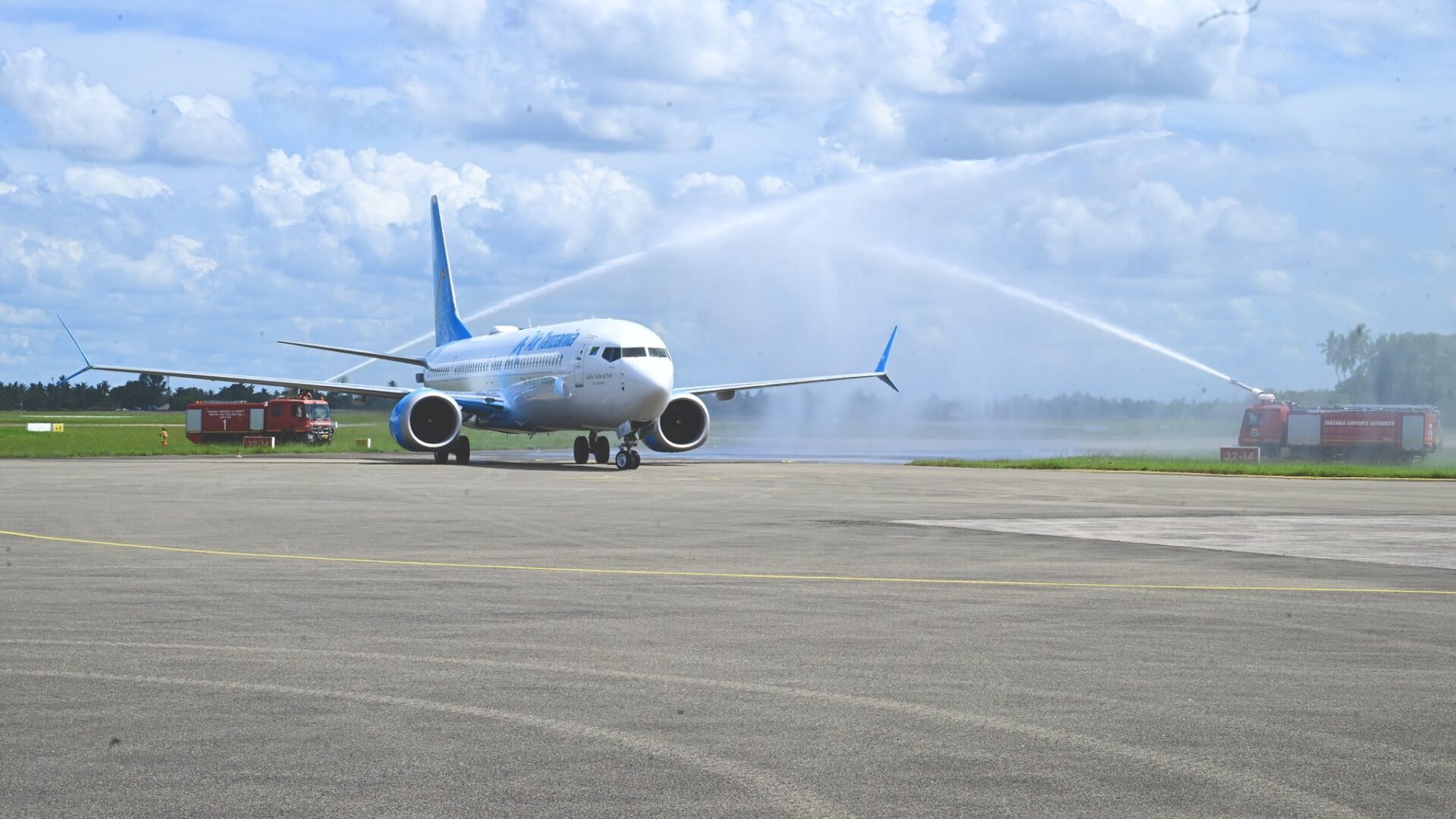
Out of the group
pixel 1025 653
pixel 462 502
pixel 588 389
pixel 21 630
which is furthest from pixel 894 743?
pixel 588 389

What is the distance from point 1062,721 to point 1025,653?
2.49m

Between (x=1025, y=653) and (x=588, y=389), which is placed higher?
(x=588, y=389)

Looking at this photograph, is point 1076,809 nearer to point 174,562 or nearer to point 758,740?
point 758,740

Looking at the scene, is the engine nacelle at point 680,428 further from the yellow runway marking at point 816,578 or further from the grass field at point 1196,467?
the yellow runway marking at point 816,578

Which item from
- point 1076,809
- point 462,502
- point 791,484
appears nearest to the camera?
point 1076,809

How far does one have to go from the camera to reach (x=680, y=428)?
51375mm

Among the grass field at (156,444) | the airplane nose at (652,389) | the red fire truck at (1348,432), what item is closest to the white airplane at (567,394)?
the airplane nose at (652,389)

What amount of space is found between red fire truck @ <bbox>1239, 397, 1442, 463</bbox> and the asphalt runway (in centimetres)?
4501

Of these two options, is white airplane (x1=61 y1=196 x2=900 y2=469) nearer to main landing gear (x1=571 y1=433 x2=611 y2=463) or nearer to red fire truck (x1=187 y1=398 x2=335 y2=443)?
main landing gear (x1=571 y1=433 x2=611 y2=463)

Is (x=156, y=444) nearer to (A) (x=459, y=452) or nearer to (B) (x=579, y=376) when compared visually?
(A) (x=459, y=452)

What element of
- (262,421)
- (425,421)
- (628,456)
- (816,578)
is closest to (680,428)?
(628,456)

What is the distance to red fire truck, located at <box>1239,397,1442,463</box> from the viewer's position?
65000mm

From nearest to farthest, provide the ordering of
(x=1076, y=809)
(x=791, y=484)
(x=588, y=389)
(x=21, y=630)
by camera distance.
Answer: (x=1076, y=809) < (x=21, y=630) < (x=791, y=484) < (x=588, y=389)

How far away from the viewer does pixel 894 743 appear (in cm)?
824
